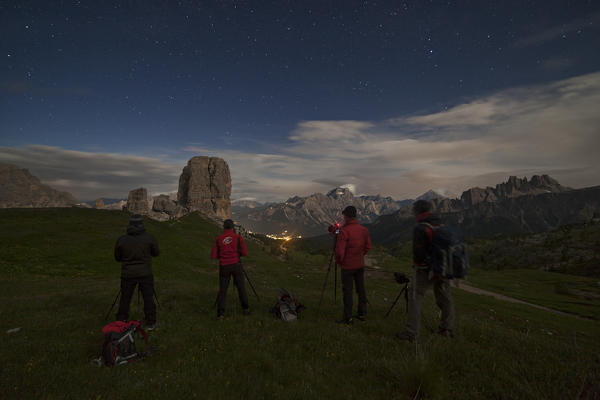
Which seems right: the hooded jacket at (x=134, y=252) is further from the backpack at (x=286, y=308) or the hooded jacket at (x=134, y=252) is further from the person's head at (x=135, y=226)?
the backpack at (x=286, y=308)

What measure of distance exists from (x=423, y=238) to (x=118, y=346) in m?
9.37

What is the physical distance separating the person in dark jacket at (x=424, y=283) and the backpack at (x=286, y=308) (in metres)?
4.15

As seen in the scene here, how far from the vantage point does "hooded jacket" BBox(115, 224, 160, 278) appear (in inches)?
376

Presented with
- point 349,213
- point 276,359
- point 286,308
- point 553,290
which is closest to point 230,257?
point 286,308

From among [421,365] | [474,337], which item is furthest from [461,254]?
[421,365]

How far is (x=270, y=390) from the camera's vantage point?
5.43 m

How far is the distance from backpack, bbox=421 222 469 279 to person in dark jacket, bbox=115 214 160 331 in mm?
10060

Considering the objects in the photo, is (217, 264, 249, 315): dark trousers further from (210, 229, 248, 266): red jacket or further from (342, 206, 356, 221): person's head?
(342, 206, 356, 221): person's head

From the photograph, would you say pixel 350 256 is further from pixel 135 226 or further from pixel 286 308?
pixel 135 226

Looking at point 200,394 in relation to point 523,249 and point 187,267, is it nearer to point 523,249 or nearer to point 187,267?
point 187,267

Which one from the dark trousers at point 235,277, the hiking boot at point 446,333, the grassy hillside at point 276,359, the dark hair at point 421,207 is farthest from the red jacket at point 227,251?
the hiking boot at point 446,333

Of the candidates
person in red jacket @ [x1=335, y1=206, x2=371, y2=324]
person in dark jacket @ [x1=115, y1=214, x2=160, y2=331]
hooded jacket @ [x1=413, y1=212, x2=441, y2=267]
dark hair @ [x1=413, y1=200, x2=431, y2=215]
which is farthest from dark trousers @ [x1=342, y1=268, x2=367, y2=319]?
person in dark jacket @ [x1=115, y1=214, x2=160, y2=331]

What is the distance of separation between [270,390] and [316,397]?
1.01m

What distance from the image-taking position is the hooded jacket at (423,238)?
816 centimetres
